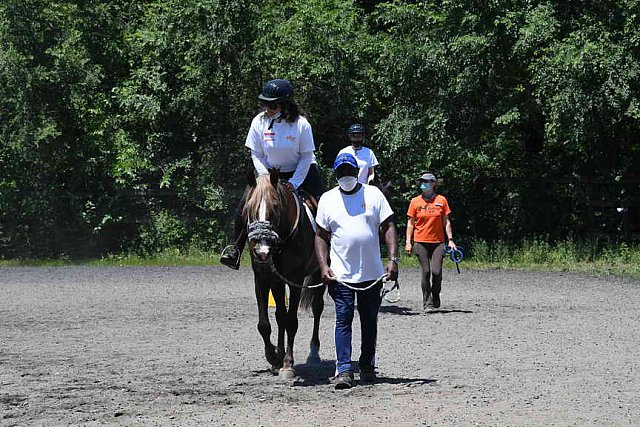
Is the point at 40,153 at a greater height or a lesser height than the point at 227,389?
greater

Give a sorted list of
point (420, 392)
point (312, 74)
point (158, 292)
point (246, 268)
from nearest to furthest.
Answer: point (420, 392)
point (158, 292)
point (246, 268)
point (312, 74)

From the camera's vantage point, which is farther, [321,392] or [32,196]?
[32,196]

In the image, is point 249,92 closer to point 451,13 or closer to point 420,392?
point 451,13

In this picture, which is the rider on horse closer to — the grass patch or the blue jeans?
the blue jeans

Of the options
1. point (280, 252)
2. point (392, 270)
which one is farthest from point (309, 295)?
point (392, 270)

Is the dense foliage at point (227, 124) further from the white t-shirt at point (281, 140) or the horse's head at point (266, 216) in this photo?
the horse's head at point (266, 216)

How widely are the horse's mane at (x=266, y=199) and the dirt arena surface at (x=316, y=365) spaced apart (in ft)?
4.62

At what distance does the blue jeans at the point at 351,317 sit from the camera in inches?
381

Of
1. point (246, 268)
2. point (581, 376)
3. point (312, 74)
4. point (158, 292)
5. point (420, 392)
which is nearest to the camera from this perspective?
point (420, 392)

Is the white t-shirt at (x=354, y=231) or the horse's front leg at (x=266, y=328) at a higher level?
the white t-shirt at (x=354, y=231)

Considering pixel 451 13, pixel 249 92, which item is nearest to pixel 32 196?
pixel 249 92

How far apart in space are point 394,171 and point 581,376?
1875cm

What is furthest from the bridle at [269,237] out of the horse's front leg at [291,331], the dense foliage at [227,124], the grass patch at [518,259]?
the dense foliage at [227,124]

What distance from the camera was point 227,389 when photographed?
9.39m
